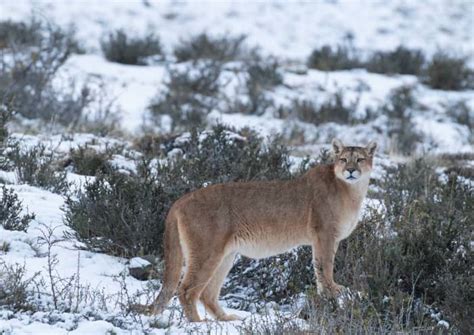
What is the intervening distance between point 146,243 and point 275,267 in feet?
4.02

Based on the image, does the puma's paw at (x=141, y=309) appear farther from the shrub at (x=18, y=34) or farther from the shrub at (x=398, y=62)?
the shrub at (x=398, y=62)

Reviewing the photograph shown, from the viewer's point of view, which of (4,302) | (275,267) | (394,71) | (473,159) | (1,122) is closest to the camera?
(4,302)

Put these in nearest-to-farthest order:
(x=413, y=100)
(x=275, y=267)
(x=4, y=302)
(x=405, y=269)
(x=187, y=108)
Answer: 1. (x=4, y=302)
2. (x=405, y=269)
3. (x=275, y=267)
4. (x=187, y=108)
5. (x=413, y=100)

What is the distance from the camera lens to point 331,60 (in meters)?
21.2

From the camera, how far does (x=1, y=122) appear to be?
966 cm

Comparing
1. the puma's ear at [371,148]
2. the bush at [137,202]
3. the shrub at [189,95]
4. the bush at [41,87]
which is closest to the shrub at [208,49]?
the shrub at [189,95]

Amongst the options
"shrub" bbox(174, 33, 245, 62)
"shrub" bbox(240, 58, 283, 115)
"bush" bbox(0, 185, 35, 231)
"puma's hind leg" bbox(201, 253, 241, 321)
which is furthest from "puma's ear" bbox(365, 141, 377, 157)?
"shrub" bbox(174, 33, 245, 62)

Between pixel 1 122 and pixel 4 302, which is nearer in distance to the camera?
pixel 4 302

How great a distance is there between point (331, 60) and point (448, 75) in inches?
120

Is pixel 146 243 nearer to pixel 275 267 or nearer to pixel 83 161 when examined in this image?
pixel 275 267

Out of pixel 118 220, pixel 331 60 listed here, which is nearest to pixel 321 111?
pixel 331 60

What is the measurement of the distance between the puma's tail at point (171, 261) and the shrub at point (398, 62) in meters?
15.5

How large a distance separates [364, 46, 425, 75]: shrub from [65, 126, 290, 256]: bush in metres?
12.4

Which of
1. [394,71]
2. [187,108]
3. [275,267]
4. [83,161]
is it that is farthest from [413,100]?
[275,267]
